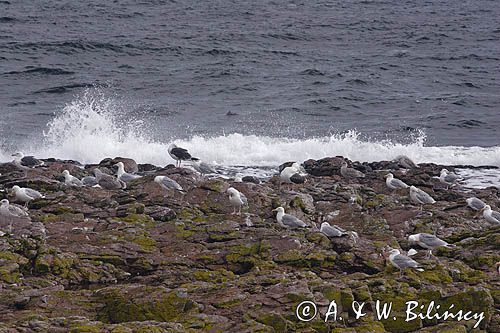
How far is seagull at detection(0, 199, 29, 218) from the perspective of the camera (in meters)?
13.7

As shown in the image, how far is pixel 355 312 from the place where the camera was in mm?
10359

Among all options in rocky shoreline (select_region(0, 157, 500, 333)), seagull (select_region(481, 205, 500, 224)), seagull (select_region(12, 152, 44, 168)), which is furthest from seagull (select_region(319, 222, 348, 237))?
seagull (select_region(12, 152, 44, 168))

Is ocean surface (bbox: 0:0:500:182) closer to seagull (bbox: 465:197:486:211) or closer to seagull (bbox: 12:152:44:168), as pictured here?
seagull (bbox: 12:152:44:168)

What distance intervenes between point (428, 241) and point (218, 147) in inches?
544

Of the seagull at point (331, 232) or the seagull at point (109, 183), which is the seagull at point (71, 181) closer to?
the seagull at point (109, 183)

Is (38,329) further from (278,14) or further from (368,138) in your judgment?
(278,14)

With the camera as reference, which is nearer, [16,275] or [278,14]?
[16,275]

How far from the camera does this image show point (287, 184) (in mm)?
18547

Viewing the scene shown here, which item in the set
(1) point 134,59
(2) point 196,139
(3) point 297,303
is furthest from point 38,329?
(1) point 134,59

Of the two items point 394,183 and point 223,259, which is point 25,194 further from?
point 394,183

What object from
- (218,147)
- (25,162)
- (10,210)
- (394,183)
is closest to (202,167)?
(25,162)

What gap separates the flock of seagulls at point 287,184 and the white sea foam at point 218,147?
4.77m

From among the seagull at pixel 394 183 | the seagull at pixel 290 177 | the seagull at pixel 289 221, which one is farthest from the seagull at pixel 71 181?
the seagull at pixel 394 183

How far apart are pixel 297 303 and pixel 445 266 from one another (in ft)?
9.86
